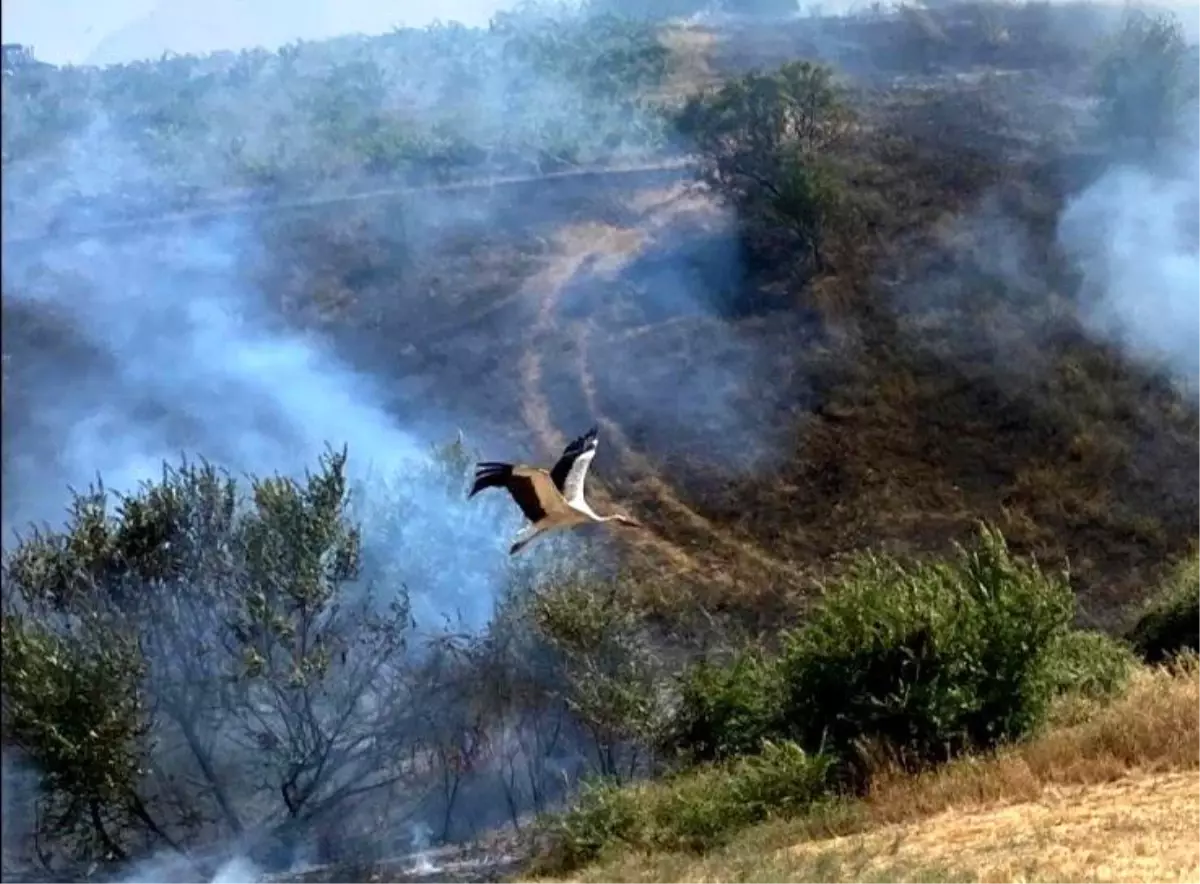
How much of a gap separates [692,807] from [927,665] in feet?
8.24

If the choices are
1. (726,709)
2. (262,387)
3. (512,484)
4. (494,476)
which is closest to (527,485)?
(512,484)

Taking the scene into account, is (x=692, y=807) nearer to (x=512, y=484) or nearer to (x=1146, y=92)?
(x=512, y=484)

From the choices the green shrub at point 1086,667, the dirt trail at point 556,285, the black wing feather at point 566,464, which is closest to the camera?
the black wing feather at point 566,464

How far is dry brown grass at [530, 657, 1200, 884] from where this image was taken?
29.3 ft

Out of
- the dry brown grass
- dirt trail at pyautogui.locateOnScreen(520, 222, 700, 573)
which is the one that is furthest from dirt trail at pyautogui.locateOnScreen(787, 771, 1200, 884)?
dirt trail at pyautogui.locateOnScreen(520, 222, 700, 573)

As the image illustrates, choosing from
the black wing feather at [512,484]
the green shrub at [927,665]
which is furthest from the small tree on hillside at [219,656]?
the black wing feather at [512,484]

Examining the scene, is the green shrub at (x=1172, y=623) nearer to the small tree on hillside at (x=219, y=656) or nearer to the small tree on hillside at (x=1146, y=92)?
the small tree on hillside at (x=219, y=656)

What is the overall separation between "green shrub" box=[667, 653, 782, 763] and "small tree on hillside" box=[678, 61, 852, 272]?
1796 cm

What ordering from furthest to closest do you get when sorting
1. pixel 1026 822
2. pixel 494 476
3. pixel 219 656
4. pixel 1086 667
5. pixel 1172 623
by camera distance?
pixel 1172 623, pixel 219 656, pixel 1086 667, pixel 1026 822, pixel 494 476

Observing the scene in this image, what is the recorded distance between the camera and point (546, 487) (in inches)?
217

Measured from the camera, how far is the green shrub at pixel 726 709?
15.3 metres

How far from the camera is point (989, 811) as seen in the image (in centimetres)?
1082

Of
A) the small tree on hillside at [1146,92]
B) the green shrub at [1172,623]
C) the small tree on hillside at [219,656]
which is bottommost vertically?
the green shrub at [1172,623]

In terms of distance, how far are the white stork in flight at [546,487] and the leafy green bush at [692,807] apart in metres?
6.73
